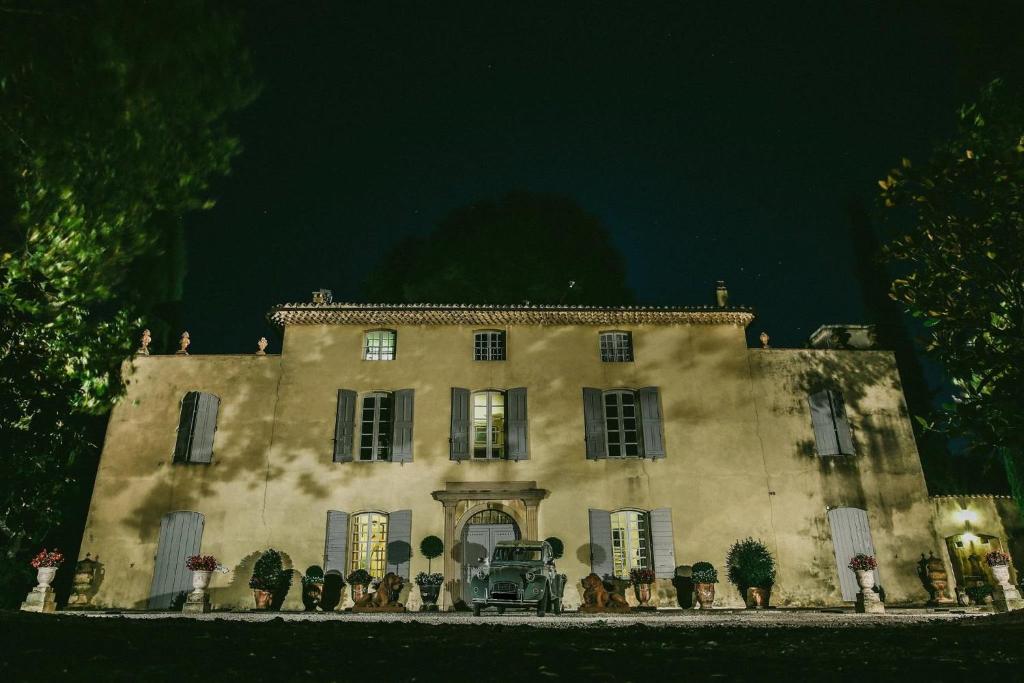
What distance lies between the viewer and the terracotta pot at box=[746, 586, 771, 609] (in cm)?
1551

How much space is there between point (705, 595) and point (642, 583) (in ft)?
4.95

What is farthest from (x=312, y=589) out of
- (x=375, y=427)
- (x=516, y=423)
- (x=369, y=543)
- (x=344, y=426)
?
(x=516, y=423)

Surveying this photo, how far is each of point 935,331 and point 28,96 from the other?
42.7 ft

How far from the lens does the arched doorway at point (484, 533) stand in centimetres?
1614

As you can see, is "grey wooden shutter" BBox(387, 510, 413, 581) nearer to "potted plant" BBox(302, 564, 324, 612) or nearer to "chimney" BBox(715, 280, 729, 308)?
"potted plant" BBox(302, 564, 324, 612)

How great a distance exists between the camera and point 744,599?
1572 centimetres

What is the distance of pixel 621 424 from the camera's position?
17219mm

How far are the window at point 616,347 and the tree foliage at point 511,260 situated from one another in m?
6.85

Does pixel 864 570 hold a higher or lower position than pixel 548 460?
lower

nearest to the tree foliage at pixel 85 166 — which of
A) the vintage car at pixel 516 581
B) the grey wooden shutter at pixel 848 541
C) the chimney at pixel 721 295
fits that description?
the vintage car at pixel 516 581

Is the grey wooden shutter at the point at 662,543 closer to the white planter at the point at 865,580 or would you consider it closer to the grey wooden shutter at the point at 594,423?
the grey wooden shutter at the point at 594,423

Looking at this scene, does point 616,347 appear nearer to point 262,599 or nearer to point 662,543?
point 662,543

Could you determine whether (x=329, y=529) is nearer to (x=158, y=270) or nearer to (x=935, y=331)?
(x=935, y=331)

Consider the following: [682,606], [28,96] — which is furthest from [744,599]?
[28,96]
